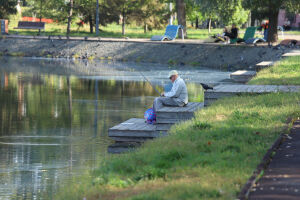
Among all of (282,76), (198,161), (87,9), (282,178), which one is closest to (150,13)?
(87,9)

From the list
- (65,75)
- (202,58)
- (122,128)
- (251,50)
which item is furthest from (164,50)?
(122,128)

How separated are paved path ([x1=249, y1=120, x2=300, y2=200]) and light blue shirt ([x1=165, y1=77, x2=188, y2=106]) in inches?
205

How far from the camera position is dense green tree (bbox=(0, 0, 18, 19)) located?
6253 centimetres

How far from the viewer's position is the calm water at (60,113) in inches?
456

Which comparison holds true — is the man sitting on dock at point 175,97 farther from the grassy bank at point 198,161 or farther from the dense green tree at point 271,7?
the dense green tree at point 271,7

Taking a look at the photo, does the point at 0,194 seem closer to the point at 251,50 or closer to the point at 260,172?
the point at 260,172

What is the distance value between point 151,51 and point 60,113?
1046 inches

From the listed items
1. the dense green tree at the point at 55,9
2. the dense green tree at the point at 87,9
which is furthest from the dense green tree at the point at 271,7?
the dense green tree at the point at 55,9

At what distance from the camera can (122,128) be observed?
1458 cm

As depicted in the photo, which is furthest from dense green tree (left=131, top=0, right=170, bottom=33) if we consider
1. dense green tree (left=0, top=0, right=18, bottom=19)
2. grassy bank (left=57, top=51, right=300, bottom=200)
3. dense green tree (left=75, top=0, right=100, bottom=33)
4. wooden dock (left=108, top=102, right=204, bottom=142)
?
grassy bank (left=57, top=51, right=300, bottom=200)

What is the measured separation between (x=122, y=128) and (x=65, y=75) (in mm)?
20142

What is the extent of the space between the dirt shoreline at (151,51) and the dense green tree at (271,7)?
8.29 feet

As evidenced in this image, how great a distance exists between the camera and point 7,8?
208ft

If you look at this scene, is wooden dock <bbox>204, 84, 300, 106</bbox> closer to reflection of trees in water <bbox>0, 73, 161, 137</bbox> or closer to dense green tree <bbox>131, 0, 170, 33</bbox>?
reflection of trees in water <bbox>0, 73, 161, 137</bbox>
